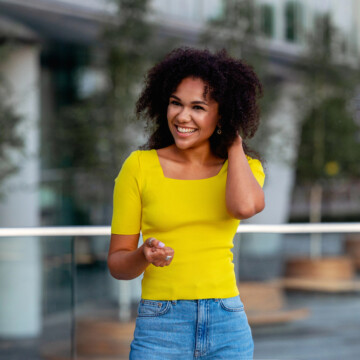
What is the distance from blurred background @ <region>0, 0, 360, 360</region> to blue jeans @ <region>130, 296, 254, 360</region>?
3.47 feet

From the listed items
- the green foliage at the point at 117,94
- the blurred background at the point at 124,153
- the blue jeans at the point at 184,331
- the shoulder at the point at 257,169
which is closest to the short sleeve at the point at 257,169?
the shoulder at the point at 257,169

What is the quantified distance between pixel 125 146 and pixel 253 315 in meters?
5.88

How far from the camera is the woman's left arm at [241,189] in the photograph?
2.05 metres

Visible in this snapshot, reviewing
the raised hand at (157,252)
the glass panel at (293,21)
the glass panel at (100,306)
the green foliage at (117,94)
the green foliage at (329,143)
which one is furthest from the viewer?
the glass panel at (293,21)

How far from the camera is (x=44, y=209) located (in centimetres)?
1577

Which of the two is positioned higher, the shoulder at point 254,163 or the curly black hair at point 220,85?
the curly black hair at point 220,85

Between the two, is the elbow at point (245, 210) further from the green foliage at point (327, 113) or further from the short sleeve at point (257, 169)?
the green foliage at point (327, 113)

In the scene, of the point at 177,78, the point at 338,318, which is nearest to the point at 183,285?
the point at 177,78

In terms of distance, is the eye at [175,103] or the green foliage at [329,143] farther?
the green foliage at [329,143]

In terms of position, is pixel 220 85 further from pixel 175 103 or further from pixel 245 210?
pixel 245 210

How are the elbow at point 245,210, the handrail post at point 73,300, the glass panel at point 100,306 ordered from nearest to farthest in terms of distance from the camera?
1. the elbow at point 245,210
2. the handrail post at point 73,300
3. the glass panel at point 100,306

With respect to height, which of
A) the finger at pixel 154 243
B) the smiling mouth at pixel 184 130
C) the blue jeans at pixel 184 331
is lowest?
the blue jeans at pixel 184 331

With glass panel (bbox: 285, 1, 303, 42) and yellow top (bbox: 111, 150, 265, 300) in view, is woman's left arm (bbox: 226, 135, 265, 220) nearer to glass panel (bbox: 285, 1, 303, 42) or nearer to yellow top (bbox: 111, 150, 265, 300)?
yellow top (bbox: 111, 150, 265, 300)

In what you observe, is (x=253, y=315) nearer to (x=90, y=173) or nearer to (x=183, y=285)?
(x=183, y=285)
